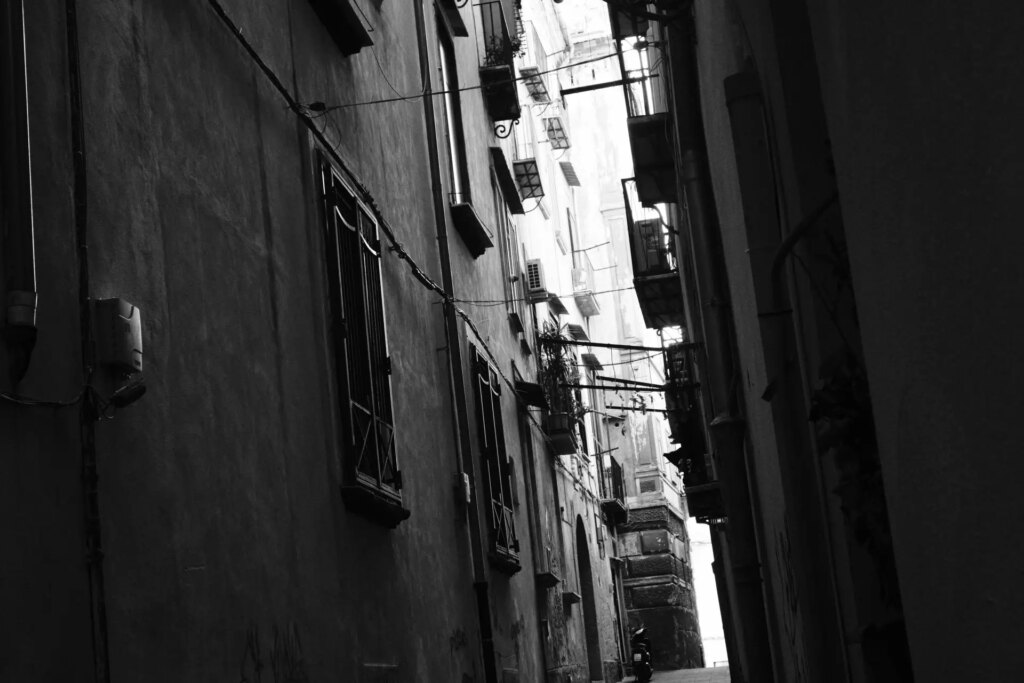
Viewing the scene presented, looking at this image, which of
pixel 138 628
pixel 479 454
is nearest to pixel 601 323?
pixel 479 454

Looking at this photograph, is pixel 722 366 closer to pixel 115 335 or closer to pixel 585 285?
pixel 115 335

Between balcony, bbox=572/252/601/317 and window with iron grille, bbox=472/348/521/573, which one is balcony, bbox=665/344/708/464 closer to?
window with iron grille, bbox=472/348/521/573

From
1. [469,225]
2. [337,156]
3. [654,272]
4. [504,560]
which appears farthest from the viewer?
[654,272]

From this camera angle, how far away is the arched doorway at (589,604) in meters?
23.7

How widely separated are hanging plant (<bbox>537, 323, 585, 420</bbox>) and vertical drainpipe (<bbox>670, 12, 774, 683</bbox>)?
33.4ft

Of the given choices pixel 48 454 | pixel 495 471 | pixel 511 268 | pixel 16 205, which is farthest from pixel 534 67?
pixel 48 454

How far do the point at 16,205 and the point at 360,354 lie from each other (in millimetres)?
4640

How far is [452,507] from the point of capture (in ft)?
38.2

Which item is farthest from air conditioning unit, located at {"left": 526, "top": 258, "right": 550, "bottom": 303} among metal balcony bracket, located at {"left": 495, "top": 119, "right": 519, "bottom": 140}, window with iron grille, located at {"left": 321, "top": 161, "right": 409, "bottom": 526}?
window with iron grille, located at {"left": 321, "top": 161, "right": 409, "bottom": 526}

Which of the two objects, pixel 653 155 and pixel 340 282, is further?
pixel 653 155

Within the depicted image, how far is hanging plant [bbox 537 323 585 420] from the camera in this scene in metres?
21.0

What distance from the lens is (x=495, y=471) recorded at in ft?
45.9

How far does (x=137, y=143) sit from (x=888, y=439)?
3805 millimetres

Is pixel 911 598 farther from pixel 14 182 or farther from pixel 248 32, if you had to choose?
pixel 248 32
